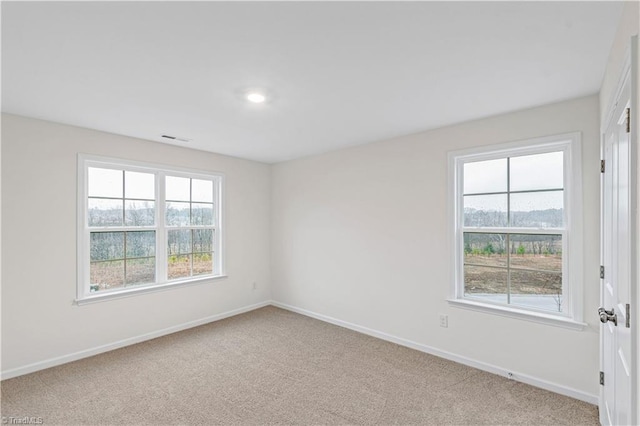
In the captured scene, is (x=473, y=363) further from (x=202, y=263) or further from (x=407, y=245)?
(x=202, y=263)

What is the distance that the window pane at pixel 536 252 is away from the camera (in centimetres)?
271

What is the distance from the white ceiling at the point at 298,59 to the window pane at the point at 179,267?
1.88 metres

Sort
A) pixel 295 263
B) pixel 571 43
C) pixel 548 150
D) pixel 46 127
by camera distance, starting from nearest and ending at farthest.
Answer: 1. pixel 571 43
2. pixel 548 150
3. pixel 46 127
4. pixel 295 263

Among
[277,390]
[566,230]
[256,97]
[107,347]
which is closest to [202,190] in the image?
[107,347]

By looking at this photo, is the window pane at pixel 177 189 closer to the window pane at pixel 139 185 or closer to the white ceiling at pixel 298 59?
the window pane at pixel 139 185

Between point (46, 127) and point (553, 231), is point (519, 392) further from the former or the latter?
point (46, 127)

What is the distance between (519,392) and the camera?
2.57 metres

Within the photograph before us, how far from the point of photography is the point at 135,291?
12.1ft

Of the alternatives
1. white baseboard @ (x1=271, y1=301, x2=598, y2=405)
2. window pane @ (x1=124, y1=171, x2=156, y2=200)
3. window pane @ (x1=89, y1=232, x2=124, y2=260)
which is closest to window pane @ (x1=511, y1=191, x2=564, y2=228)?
white baseboard @ (x1=271, y1=301, x2=598, y2=405)

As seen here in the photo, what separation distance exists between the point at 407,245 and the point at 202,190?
2.93 m

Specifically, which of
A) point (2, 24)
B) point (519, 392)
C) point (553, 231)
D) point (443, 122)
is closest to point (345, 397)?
point (519, 392)

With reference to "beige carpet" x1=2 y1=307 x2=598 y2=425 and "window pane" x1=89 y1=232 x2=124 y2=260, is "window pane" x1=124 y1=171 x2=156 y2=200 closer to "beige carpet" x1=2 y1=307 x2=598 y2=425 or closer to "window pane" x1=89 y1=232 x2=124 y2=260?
"window pane" x1=89 y1=232 x2=124 y2=260

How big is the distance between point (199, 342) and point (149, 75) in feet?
9.52

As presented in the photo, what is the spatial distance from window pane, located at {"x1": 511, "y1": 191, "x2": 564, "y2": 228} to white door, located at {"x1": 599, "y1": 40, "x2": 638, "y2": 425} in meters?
0.55
